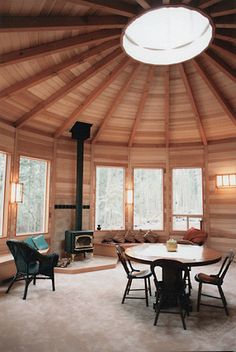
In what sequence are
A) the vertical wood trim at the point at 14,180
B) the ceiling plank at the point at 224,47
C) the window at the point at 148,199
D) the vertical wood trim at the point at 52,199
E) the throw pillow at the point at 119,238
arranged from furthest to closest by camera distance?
the window at the point at 148,199
the throw pillow at the point at 119,238
the vertical wood trim at the point at 52,199
the vertical wood trim at the point at 14,180
the ceiling plank at the point at 224,47

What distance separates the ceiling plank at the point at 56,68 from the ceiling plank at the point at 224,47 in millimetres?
1393

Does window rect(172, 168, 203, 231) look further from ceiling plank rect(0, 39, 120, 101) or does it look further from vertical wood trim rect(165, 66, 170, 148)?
ceiling plank rect(0, 39, 120, 101)

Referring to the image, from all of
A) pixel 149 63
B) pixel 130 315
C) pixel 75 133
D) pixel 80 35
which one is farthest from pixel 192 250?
pixel 75 133

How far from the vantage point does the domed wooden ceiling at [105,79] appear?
11.2ft

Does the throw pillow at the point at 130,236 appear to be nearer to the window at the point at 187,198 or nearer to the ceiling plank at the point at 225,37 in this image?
the window at the point at 187,198

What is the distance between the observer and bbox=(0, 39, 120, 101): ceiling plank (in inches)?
163

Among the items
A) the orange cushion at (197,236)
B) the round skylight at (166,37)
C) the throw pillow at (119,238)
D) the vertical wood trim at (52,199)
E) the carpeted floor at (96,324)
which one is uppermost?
the round skylight at (166,37)

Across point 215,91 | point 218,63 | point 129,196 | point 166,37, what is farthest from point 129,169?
point 218,63

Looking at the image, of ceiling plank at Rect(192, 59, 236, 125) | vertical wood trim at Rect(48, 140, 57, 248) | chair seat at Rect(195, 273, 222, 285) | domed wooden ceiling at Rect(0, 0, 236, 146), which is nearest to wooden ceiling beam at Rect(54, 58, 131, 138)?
domed wooden ceiling at Rect(0, 0, 236, 146)

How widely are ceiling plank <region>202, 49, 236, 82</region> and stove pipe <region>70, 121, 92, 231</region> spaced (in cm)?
336

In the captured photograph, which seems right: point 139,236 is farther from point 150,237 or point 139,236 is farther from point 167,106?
point 167,106

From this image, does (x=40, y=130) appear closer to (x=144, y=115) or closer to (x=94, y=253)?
(x=144, y=115)

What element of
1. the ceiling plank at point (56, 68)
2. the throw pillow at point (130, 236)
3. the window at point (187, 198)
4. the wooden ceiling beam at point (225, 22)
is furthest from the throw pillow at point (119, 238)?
the wooden ceiling beam at point (225, 22)

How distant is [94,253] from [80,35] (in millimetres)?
5116
